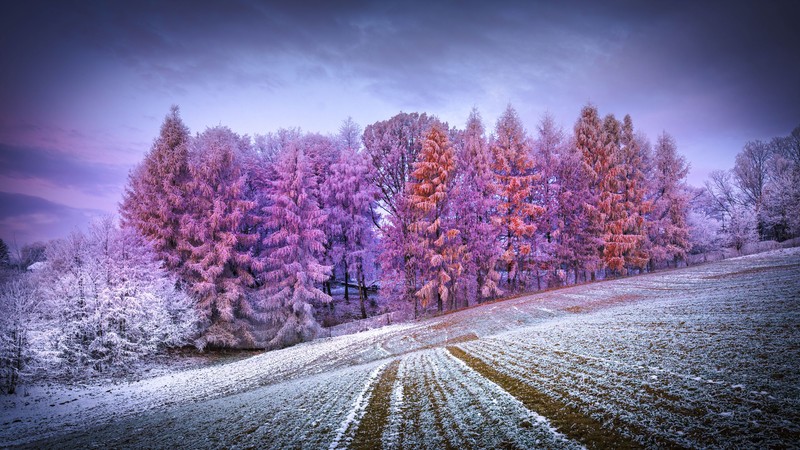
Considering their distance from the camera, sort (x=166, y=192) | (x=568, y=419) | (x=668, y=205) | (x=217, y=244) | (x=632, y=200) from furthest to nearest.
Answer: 1. (x=668, y=205)
2. (x=632, y=200)
3. (x=166, y=192)
4. (x=217, y=244)
5. (x=568, y=419)

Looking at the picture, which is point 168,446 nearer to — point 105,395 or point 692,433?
point 692,433

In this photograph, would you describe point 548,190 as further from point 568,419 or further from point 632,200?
point 568,419

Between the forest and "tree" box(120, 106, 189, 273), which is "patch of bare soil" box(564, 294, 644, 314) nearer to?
the forest

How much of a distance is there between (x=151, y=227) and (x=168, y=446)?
71.5 ft

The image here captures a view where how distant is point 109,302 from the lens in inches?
709

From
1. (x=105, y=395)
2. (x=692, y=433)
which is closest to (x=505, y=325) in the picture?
(x=692, y=433)

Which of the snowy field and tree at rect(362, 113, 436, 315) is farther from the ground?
tree at rect(362, 113, 436, 315)

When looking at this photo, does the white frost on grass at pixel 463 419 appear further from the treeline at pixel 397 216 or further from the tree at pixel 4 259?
the tree at pixel 4 259

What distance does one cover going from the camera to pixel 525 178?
2347cm

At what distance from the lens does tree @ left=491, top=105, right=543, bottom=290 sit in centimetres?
2314

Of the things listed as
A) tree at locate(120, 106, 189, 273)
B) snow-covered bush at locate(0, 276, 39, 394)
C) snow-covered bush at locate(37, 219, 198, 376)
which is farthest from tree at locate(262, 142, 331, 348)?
snow-covered bush at locate(0, 276, 39, 394)

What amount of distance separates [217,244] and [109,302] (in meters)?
6.22

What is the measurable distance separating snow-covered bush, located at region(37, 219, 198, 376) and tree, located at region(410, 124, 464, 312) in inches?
605

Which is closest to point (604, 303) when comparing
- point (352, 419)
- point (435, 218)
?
point (435, 218)
